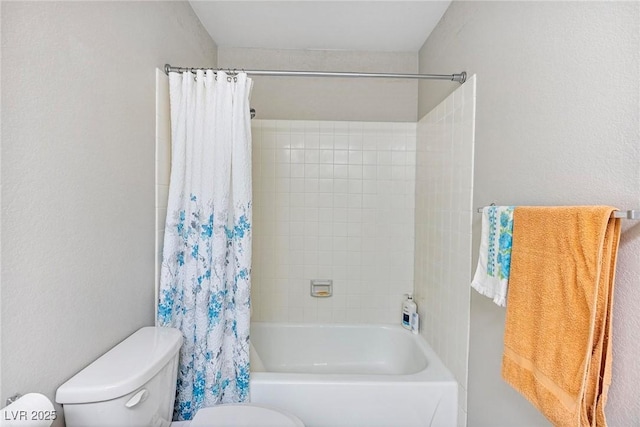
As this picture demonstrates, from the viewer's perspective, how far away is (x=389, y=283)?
245cm

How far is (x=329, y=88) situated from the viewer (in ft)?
7.99

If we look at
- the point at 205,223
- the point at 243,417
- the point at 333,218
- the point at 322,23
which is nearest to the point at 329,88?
the point at 322,23

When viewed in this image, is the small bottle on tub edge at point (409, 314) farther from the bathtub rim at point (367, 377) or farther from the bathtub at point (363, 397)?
the bathtub at point (363, 397)

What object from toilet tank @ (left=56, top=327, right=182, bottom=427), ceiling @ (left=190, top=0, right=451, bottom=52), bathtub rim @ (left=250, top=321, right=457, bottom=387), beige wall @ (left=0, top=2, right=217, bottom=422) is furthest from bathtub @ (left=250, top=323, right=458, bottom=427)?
ceiling @ (left=190, top=0, right=451, bottom=52)

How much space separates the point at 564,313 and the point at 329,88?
2.06 m

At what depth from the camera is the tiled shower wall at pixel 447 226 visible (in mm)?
1556

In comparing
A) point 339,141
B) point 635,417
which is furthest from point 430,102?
point 635,417

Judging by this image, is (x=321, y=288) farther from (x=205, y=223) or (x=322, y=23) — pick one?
(x=322, y=23)

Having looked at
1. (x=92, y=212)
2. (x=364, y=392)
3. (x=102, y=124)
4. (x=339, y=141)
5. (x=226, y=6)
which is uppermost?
(x=226, y=6)

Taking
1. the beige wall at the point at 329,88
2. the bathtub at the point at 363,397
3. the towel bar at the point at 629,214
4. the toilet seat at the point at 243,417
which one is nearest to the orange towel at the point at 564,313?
the towel bar at the point at 629,214

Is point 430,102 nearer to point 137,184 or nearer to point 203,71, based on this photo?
point 203,71

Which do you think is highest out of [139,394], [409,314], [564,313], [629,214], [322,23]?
[322,23]

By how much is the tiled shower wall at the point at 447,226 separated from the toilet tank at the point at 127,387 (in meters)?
1.27

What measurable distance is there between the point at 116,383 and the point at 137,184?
0.74 metres
